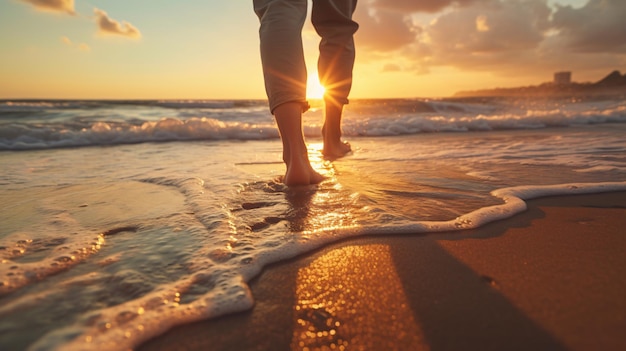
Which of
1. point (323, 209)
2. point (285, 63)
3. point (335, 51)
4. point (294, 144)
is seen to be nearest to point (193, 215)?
point (323, 209)

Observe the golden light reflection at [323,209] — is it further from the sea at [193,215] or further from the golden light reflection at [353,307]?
the golden light reflection at [353,307]

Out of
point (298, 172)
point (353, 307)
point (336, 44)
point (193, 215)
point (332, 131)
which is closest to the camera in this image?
point (353, 307)

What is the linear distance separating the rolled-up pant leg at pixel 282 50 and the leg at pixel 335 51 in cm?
72

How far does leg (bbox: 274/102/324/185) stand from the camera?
1627mm

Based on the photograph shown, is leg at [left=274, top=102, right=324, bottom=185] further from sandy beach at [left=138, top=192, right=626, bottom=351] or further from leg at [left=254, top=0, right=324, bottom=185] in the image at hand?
sandy beach at [left=138, top=192, right=626, bottom=351]

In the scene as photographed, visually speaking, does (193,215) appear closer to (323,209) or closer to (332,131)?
(323,209)

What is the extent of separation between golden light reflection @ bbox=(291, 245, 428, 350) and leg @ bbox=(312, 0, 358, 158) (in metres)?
1.75

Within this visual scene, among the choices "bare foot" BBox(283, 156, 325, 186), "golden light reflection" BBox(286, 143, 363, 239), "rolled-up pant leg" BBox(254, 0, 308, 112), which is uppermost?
"rolled-up pant leg" BBox(254, 0, 308, 112)

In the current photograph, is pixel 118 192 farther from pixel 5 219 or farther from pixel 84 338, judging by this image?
pixel 84 338

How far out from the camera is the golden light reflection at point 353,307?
62 centimetres

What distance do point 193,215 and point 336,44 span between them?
1.61 m

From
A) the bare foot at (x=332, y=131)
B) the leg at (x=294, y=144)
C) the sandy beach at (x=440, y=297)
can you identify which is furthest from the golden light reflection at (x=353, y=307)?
the bare foot at (x=332, y=131)

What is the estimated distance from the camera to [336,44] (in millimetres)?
A: 2449

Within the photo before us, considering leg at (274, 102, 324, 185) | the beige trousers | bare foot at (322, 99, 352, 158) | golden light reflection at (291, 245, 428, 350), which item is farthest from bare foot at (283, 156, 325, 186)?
bare foot at (322, 99, 352, 158)
